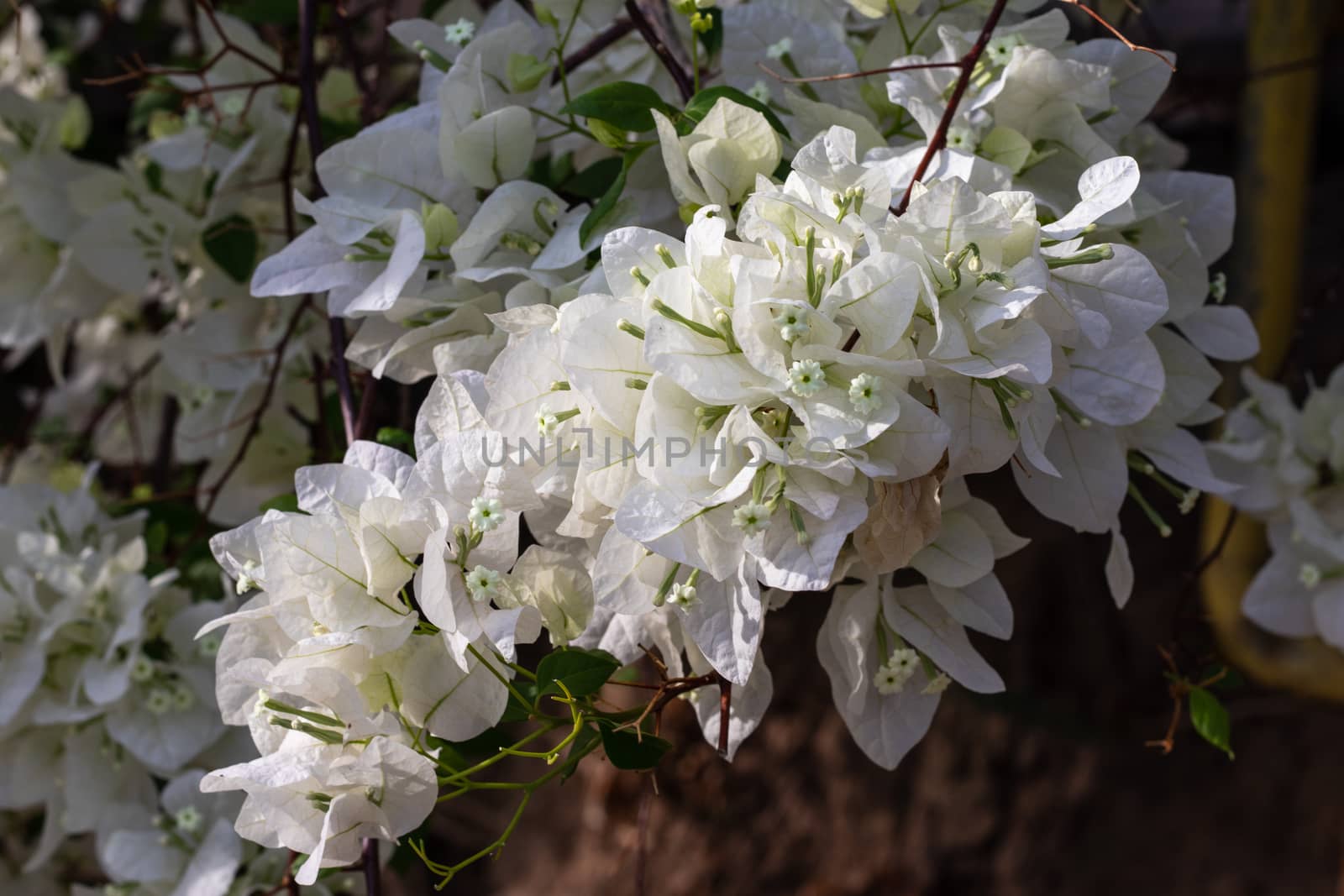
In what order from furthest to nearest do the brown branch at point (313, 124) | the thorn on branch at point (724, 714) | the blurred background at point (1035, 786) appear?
the blurred background at point (1035, 786) < the brown branch at point (313, 124) < the thorn on branch at point (724, 714)

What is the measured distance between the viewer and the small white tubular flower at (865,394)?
394 millimetres

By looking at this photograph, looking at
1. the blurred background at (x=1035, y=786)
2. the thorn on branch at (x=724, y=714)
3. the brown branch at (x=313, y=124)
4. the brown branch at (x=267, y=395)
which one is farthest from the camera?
A: the blurred background at (x=1035, y=786)

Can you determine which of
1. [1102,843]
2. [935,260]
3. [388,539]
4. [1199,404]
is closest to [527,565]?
[388,539]

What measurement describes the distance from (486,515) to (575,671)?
0.26ft

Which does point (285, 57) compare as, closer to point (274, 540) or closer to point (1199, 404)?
point (274, 540)

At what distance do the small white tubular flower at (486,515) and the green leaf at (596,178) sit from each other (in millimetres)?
195

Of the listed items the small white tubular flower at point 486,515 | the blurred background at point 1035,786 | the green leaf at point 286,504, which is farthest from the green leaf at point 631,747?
the blurred background at point 1035,786

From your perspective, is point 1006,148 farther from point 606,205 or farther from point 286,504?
point 286,504

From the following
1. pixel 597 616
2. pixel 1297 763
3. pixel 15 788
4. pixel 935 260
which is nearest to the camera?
pixel 935 260

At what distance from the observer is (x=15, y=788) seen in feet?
2.31

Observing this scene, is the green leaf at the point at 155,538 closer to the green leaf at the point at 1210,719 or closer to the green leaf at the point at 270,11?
the green leaf at the point at 270,11

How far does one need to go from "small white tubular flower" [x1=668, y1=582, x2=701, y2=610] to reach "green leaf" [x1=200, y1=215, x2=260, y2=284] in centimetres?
45

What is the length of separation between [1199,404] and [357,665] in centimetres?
44

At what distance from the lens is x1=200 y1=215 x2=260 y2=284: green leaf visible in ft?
2.43
